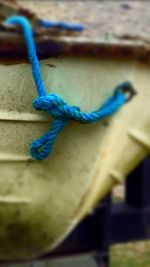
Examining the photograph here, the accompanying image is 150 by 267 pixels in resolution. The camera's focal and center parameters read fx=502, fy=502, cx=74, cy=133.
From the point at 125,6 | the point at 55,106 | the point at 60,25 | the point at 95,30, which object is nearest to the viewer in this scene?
the point at 55,106

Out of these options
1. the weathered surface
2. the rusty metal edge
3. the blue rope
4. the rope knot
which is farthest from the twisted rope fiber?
the blue rope

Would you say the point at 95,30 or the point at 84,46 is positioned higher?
the point at 84,46

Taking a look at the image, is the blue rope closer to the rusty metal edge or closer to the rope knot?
the rusty metal edge

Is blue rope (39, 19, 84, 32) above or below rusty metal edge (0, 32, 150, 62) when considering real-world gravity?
below

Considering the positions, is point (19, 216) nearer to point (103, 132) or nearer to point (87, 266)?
point (103, 132)

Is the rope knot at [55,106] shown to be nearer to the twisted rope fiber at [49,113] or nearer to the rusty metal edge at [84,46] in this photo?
the twisted rope fiber at [49,113]

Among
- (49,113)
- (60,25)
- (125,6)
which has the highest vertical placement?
(49,113)

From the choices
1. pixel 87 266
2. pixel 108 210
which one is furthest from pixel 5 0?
pixel 87 266

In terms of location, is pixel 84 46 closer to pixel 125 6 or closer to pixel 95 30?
pixel 95 30

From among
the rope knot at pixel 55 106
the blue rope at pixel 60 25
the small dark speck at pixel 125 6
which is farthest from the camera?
the small dark speck at pixel 125 6

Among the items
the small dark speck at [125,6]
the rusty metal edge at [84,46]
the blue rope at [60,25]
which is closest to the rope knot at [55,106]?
the rusty metal edge at [84,46]

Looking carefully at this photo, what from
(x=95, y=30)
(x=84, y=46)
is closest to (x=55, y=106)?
(x=84, y=46)
